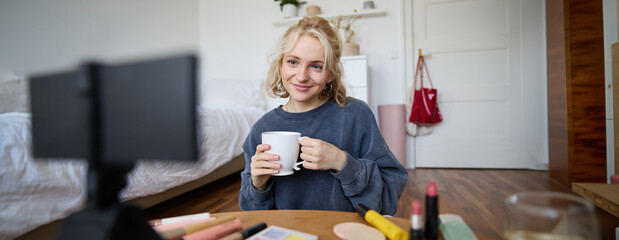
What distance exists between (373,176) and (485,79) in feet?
8.58

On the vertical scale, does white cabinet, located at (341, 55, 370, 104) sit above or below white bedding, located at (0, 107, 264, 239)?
above

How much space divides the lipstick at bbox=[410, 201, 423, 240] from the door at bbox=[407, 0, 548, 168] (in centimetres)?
278

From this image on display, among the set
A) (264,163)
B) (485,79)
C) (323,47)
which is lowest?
(264,163)

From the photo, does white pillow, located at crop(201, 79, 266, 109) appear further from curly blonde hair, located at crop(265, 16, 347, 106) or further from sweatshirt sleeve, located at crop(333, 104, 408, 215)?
sweatshirt sleeve, located at crop(333, 104, 408, 215)

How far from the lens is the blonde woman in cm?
71

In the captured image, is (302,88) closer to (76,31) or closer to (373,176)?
(373,176)

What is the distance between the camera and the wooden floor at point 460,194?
5.16 feet

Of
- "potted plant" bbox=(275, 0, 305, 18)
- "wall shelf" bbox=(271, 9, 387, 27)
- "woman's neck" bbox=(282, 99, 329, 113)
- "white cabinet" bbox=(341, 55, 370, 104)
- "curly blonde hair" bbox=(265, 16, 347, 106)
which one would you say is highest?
"potted plant" bbox=(275, 0, 305, 18)

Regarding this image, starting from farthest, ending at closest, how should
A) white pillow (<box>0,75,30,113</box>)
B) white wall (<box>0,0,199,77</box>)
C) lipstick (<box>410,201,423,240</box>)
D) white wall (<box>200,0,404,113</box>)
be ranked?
white wall (<box>200,0,404,113</box>) < white wall (<box>0,0,199,77</box>) < white pillow (<box>0,75,30,113</box>) < lipstick (<box>410,201,423,240</box>)

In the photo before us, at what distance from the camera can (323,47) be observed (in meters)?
0.79

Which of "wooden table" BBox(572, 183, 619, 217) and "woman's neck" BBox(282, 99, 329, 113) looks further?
"woman's neck" BBox(282, 99, 329, 113)

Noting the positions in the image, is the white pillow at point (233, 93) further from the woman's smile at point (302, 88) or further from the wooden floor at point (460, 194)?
the woman's smile at point (302, 88)

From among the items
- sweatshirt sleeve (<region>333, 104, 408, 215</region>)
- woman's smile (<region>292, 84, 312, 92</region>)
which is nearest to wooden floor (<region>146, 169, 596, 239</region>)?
sweatshirt sleeve (<region>333, 104, 408, 215</region>)

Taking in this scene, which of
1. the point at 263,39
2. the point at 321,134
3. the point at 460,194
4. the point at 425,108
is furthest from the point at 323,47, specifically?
the point at 263,39
